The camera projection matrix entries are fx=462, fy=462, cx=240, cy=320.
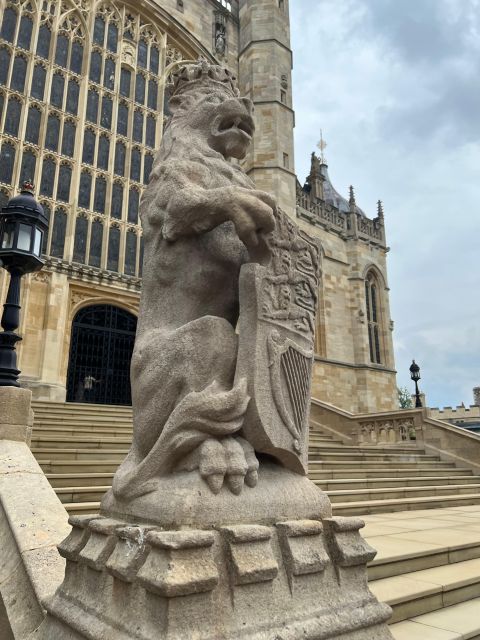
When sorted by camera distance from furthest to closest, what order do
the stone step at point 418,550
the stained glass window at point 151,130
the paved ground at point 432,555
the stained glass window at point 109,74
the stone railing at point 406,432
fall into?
the stained glass window at point 151,130
the stained glass window at point 109,74
the stone railing at point 406,432
the stone step at point 418,550
the paved ground at point 432,555

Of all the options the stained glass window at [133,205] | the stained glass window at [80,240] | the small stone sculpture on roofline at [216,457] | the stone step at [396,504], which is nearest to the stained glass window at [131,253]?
the stained glass window at [133,205]

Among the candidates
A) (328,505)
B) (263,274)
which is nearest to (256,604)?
(328,505)

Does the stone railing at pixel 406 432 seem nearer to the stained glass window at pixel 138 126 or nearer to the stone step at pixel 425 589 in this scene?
the stone step at pixel 425 589

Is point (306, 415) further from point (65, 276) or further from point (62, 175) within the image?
point (62, 175)

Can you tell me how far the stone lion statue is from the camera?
5.65 ft

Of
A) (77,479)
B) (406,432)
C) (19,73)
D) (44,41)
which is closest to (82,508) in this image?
(77,479)

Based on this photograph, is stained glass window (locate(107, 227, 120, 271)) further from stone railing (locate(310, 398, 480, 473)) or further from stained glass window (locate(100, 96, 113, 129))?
stone railing (locate(310, 398, 480, 473))

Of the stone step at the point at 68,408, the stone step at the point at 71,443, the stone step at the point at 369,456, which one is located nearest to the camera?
the stone step at the point at 71,443

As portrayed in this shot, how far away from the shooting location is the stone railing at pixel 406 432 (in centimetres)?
934

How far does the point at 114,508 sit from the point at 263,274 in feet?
3.70

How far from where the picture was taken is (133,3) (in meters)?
16.0

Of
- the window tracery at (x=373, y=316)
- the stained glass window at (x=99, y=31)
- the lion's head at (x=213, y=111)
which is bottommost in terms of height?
the lion's head at (x=213, y=111)

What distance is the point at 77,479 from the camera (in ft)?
14.6

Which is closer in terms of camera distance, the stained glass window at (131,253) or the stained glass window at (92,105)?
the stained glass window at (131,253)
